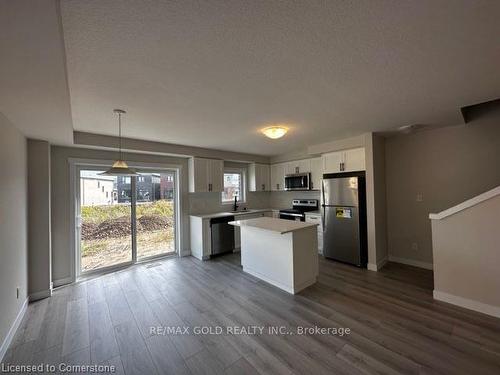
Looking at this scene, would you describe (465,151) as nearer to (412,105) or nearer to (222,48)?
(412,105)

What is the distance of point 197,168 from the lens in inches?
182

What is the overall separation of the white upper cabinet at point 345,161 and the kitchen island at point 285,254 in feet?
4.95

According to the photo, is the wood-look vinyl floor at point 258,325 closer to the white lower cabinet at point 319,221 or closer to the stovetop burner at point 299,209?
the white lower cabinet at point 319,221

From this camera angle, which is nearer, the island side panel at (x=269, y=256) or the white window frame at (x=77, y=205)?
the island side panel at (x=269, y=256)

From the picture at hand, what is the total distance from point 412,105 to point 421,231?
2.47 meters

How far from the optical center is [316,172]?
16.2ft

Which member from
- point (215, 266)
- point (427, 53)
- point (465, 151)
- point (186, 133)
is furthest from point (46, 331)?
point (465, 151)

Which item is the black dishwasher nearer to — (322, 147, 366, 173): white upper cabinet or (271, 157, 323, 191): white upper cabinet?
(271, 157, 323, 191): white upper cabinet

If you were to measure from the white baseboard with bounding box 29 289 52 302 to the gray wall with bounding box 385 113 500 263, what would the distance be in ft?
18.9

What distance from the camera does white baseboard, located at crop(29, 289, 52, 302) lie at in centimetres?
288

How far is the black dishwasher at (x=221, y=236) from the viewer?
4551mm

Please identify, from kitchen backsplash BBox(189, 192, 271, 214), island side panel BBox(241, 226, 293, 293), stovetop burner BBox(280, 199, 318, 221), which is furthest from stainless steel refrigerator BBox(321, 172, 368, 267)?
kitchen backsplash BBox(189, 192, 271, 214)

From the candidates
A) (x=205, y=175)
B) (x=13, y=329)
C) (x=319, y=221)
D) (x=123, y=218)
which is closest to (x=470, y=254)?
A: (x=319, y=221)

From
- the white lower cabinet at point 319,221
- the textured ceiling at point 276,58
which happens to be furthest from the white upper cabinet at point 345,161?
the textured ceiling at point 276,58
